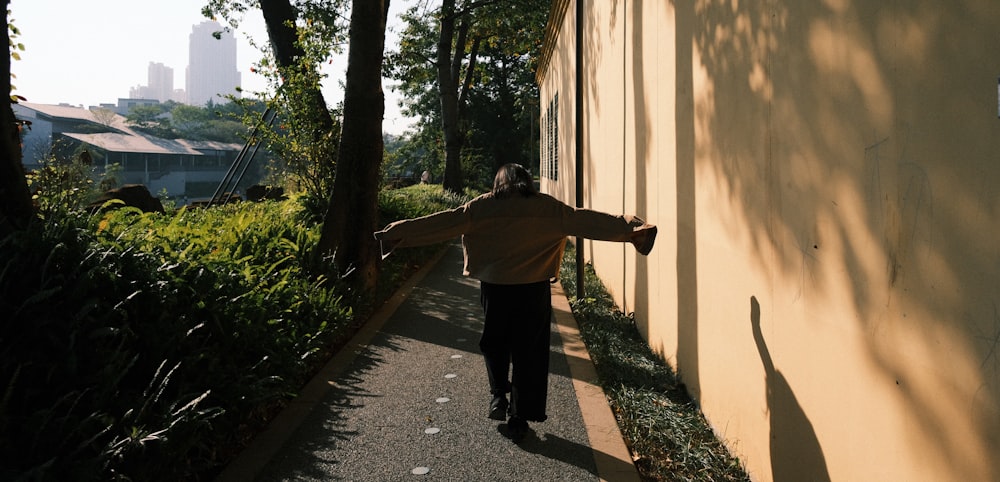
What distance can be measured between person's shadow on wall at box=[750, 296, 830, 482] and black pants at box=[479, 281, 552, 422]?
4.58 ft

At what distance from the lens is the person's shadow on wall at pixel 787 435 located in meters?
3.35

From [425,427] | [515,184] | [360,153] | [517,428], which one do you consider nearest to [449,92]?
[360,153]

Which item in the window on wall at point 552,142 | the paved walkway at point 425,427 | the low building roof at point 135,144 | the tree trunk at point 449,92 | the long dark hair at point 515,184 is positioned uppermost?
the low building roof at point 135,144

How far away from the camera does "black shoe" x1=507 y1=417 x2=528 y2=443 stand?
16.1 feet

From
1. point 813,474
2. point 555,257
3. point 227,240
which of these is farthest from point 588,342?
point 813,474

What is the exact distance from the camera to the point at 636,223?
4.95 m

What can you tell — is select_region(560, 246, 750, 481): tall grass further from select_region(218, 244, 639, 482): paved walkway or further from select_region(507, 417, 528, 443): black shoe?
select_region(507, 417, 528, 443): black shoe

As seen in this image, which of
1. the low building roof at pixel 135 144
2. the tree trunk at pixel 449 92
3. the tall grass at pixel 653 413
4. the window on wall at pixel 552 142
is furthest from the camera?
the low building roof at pixel 135 144

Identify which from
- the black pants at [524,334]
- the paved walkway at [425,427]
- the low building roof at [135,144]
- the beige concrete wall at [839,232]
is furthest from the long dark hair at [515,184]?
the low building roof at [135,144]

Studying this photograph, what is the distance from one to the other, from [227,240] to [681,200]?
4129 millimetres

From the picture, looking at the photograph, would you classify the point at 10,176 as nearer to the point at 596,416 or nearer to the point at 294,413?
the point at 294,413

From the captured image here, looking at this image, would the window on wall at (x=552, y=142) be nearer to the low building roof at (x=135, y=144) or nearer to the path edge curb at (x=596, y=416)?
the path edge curb at (x=596, y=416)

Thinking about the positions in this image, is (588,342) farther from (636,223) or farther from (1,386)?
(1,386)

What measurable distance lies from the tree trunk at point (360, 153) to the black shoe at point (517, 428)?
4.48 meters
